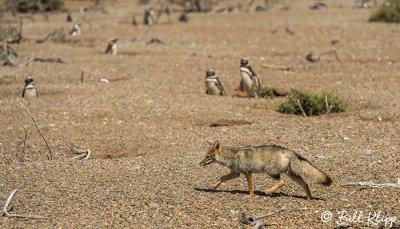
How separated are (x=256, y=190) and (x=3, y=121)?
5802 mm

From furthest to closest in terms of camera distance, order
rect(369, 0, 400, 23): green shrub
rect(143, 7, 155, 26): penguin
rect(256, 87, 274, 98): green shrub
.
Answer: rect(143, 7, 155, 26): penguin
rect(369, 0, 400, 23): green shrub
rect(256, 87, 274, 98): green shrub

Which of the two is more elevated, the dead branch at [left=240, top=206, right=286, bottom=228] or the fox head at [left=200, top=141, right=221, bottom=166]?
the fox head at [left=200, top=141, right=221, bottom=166]

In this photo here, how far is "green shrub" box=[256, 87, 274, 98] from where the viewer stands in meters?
15.1

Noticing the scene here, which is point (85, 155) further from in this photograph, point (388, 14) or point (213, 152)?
point (388, 14)

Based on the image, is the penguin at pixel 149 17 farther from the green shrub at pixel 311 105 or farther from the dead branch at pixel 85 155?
the dead branch at pixel 85 155

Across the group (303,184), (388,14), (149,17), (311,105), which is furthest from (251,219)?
(149,17)

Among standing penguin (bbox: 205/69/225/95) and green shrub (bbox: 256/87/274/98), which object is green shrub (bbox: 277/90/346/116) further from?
standing penguin (bbox: 205/69/225/95)

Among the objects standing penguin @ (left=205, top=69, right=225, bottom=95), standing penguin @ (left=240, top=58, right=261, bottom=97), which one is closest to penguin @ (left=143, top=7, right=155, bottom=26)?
standing penguin @ (left=240, top=58, right=261, bottom=97)

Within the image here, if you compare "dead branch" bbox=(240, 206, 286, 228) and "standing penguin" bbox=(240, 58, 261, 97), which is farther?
"standing penguin" bbox=(240, 58, 261, 97)

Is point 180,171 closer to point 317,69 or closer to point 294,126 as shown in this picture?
point 294,126

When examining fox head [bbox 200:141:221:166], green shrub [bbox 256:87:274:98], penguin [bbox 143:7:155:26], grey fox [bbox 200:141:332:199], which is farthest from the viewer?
penguin [bbox 143:7:155:26]

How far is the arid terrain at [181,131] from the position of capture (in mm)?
7285

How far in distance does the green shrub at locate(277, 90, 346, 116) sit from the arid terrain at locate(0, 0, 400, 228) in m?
0.27

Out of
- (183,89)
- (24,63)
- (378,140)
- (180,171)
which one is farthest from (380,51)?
(180,171)
